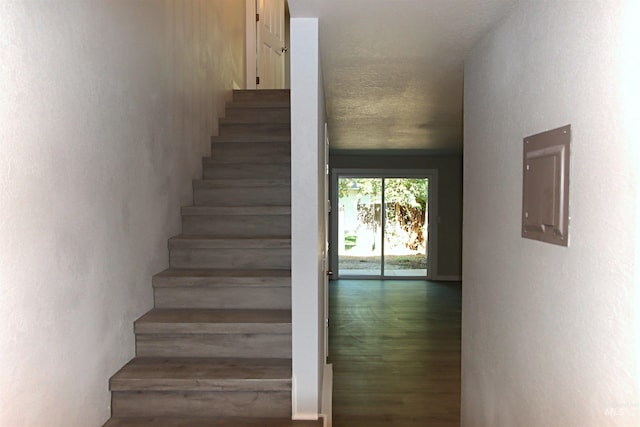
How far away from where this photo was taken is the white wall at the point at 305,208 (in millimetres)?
1836

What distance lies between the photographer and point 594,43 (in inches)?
41.6

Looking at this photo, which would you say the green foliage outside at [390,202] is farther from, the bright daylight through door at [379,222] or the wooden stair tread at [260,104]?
the wooden stair tread at [260,104]

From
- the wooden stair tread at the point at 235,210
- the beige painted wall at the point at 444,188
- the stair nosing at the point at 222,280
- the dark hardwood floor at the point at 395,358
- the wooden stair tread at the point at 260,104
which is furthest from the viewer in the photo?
the beige painted wall at the point at 444,188

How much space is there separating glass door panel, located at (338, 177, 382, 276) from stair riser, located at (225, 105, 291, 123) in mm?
4246

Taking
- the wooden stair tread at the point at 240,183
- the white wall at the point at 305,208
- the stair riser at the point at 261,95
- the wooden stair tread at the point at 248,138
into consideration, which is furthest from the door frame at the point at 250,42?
the white wall at the point at 305,208

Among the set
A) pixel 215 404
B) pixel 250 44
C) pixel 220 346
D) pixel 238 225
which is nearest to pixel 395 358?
pixel 238 225

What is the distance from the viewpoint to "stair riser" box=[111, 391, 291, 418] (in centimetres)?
201

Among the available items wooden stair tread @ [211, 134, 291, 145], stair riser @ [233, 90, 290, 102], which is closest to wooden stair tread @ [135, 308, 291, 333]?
wooden stair tread @ [211, 134, 291, 145]

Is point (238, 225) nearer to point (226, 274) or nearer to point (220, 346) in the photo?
point (226, 274)

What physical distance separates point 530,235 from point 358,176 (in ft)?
22.2

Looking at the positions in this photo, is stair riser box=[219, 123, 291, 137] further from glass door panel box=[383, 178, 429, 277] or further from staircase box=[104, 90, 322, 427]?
glass door panel box=[383, 178, 429, 277]

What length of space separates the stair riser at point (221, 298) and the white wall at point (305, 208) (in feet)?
1.63

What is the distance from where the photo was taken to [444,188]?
816cm

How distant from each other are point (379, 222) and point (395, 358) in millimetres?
4219
